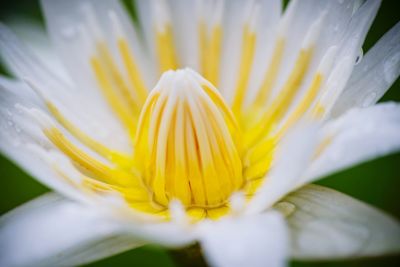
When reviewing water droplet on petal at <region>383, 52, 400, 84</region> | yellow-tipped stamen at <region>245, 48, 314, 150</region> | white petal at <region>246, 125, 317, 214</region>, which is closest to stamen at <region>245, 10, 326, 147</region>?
yellow-tipped stamen at <region>245, 48, 314, 150</region>

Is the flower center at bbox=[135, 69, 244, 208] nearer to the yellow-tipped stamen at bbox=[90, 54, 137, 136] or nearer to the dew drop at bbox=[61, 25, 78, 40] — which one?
the yellow-tipped stamen at bbox=[90, 54, 137, 136]

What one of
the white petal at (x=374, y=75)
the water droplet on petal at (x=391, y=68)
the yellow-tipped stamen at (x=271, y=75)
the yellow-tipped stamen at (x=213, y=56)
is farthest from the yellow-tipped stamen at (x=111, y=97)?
the water droplet on petal at (x=391, y=68)

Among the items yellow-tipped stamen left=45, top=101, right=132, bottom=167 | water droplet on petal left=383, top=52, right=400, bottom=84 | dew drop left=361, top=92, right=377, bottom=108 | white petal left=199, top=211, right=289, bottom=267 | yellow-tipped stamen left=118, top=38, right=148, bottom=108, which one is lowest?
white petal left=199, top=211, right=289, bottom=267

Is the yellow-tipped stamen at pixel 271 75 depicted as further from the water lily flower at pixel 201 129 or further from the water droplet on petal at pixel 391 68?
the water droplet on petal at pixel 391 68

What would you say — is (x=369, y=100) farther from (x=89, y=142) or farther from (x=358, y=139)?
(x=89, y=142)

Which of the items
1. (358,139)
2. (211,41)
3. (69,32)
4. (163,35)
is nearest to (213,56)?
(211,41)

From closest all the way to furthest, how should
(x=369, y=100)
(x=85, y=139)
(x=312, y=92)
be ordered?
1. (x=369, y=100)
2. (x=312, y=92)
3. (x=85, y=139)
